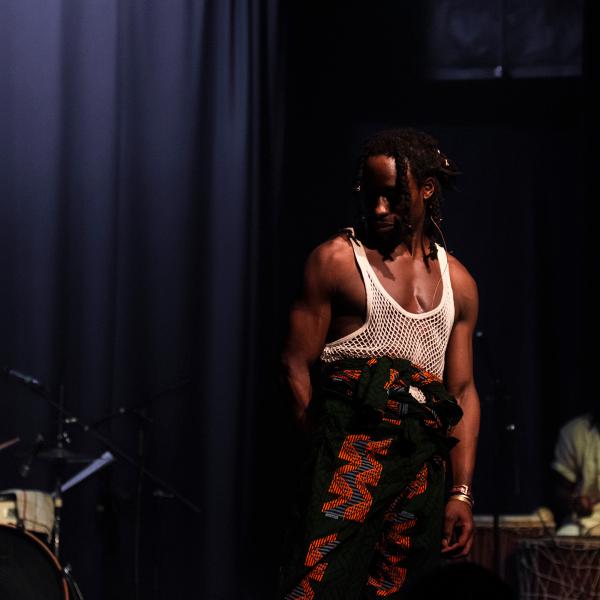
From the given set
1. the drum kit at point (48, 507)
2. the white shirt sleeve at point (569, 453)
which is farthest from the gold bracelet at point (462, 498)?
the white shirt sleeve at point (569, 453)

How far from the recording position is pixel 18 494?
166 inches

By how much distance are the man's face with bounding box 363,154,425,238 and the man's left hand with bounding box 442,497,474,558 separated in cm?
67

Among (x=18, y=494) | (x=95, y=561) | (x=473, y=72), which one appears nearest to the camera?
(x=18, y=494)

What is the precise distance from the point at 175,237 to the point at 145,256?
0.16m

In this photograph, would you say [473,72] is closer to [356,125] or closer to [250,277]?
[356,125]

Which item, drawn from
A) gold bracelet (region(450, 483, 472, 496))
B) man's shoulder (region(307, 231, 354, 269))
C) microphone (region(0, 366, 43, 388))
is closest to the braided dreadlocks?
man's shoulder (region(307, 231, 354, 269))

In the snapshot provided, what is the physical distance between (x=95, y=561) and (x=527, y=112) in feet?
9.45

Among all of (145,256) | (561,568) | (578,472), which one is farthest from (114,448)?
(578,472)

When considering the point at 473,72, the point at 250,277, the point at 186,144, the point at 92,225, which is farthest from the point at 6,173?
the point at 473,72

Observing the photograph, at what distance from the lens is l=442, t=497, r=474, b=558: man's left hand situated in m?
2.55

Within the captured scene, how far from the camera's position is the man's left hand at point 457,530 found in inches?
101

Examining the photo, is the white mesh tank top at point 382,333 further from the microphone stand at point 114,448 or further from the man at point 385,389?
the microphone stand at point 114,448

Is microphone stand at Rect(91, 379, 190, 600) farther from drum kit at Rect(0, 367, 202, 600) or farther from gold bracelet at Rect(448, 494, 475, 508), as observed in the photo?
gold bracelet at Rect(448, 494, 475, 508)

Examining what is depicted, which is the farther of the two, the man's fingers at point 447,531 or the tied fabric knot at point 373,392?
the man's fingers at point 447,531
